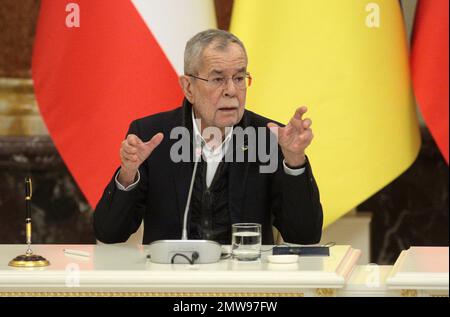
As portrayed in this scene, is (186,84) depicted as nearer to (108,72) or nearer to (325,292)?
(108,72)

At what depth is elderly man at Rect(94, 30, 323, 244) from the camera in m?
3.48

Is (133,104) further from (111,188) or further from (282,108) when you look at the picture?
(111,188)

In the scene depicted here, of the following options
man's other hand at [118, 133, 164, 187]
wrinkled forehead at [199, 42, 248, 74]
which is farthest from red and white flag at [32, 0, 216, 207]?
man's other hand at [118, 133, 164, 187]

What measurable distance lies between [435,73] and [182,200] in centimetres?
131

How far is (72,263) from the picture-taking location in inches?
124

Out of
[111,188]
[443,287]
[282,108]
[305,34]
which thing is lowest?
[443,287]

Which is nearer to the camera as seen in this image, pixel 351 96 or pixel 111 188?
pixel 111 188

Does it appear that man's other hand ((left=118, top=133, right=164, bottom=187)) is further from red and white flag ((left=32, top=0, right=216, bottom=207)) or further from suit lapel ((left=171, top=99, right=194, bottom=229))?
red and white flag ((left=32, top=0, right=216, bottom=207))

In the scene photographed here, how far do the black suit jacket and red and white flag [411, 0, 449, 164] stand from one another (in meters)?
0.89

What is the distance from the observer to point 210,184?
11.9 ft

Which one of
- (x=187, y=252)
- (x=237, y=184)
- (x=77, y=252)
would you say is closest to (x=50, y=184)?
(x=237, y=184)

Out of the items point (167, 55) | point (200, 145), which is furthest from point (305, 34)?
point (200, 145)

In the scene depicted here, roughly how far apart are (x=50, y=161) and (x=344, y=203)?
1771 mm

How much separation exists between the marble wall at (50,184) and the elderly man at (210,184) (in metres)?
1.80
